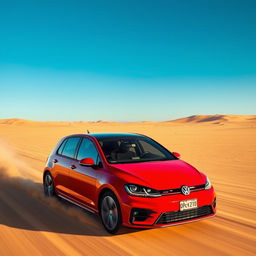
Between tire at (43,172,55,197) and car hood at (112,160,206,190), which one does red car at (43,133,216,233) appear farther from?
tire at (43,172,55,197)

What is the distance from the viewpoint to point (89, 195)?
18.2 ft

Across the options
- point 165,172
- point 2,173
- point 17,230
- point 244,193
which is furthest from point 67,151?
point 2,173

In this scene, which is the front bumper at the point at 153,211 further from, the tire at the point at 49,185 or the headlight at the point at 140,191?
the tire at the point at 49,185

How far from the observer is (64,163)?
6684mm

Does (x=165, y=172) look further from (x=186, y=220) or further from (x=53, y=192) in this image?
(x=53, y=192)

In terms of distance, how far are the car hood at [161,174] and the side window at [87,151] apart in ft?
1.98

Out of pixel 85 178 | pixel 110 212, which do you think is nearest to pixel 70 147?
pixel 85 178

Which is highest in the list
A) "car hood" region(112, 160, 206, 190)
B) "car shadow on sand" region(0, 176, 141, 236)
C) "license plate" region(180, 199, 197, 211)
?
"car hood" region(112, 160, 206, 190)

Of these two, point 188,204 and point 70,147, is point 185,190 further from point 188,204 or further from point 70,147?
point 70,147

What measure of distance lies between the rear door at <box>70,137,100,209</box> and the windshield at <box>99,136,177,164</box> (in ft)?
0.76

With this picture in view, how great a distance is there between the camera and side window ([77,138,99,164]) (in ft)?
19.0

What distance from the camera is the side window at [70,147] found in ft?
21.7

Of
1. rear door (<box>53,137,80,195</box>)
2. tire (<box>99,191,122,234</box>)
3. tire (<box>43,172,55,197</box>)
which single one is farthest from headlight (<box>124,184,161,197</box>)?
tire (<box>43,172,55,197</box>)

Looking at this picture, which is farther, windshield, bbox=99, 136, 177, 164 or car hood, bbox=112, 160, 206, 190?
windshield, bbox=99, 136, 177, 164
